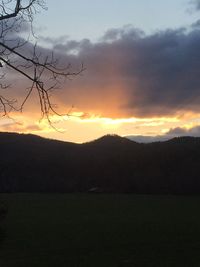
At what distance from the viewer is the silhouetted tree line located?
116375 mm

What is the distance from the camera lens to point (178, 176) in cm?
11869

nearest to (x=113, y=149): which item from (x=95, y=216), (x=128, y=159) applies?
(x=128, y=159)

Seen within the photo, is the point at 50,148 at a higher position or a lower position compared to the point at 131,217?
higher

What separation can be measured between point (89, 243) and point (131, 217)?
20726 mm

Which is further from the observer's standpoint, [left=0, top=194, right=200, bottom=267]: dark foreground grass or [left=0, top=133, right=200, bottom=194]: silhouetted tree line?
[left=0, top=133, right=200, bottom=194]: silhouetted tree line

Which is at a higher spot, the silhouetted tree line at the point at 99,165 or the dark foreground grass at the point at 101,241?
the silhouetted tree line at the point at 99,165

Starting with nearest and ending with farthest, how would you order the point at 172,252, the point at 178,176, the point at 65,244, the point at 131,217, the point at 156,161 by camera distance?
1. the point at 172,252
2. the point at 65,244
3. the point at 131,217
4. the point at 178,176
5. the point at 156,161

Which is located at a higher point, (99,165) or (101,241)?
(99,165)

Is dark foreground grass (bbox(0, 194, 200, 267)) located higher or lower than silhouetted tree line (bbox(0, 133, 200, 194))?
lower

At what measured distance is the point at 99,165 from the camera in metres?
130

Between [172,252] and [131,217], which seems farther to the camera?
[131,217]

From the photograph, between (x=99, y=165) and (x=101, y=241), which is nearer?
(x=101, y=241)

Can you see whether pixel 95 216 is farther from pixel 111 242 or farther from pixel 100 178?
pixel 100 178

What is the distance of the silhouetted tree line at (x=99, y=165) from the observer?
116m
